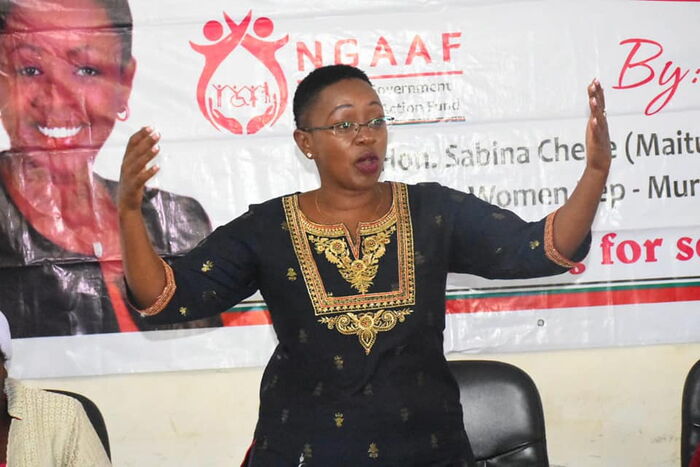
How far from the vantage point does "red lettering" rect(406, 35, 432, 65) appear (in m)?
3.22

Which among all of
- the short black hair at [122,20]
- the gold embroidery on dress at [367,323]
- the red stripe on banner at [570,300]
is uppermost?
the short black hair at [122,20]

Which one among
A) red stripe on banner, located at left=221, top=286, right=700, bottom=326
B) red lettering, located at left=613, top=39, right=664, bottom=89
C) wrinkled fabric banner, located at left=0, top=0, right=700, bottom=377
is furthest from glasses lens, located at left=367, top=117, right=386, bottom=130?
red lettering, located at left=613, top=39, right=664, bottom=89

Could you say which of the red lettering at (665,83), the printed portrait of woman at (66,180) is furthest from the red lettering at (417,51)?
the printed portrait of woman at (66,180)

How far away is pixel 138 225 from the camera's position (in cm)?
183

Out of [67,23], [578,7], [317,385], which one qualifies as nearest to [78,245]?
[67,23]

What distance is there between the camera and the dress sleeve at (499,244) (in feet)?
6.25

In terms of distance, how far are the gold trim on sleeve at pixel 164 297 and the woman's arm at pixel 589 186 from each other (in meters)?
0.79

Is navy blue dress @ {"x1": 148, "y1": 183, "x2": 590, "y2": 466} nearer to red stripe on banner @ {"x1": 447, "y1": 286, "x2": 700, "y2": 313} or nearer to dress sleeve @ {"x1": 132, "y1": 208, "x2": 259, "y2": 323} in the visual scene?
dress sleeve @ {"x1": 132, "y1": 208, "x2": 259, "y2": 323}

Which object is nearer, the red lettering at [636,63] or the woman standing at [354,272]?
the woman standing at [354,272]

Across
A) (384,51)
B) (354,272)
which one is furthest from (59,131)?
(354,272)

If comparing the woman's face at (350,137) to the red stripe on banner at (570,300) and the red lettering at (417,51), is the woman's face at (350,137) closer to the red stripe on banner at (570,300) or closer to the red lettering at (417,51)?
the red lettering at (417,51)

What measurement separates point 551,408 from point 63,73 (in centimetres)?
210

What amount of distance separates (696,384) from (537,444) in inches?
16.9

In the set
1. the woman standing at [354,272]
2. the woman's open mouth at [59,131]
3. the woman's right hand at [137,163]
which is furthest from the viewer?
the woman's open mouth at [59,131]
